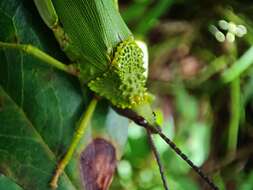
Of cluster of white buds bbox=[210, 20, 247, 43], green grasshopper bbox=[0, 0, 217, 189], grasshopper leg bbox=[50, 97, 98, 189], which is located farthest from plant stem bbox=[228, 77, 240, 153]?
grasshopper leg bbox=[50, 97, 98, 189]

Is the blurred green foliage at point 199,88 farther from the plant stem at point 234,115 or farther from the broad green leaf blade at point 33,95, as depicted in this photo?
the broad green leaf blade at point 33,95

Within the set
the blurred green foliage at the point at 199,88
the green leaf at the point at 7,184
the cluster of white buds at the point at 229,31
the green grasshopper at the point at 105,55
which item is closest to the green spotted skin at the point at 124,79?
the green grasshopper at the point at 105,55

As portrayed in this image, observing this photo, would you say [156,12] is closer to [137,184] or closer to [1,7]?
[137,184]

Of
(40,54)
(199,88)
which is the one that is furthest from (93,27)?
(199,88)

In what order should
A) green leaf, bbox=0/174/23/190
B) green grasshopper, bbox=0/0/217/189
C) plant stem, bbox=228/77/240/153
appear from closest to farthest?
green leaf, bbox=0/174/23/190 → green grasshopper, bbox=0/0/217/189 → plant stem, bbox=228/77/240/153

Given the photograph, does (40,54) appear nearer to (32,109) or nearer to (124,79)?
(32,109)

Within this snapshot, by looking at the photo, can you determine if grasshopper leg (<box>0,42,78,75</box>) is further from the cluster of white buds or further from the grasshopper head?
the cluster of white buds
